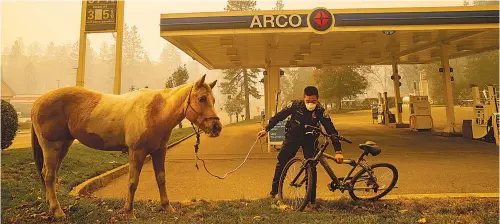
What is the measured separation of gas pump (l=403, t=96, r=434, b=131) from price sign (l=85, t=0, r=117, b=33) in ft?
52.6

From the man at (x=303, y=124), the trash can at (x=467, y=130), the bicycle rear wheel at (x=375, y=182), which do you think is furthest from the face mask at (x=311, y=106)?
the trash can at (x=467, y=130)

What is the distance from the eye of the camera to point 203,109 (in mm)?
3896

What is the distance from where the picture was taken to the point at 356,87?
35.9 meters

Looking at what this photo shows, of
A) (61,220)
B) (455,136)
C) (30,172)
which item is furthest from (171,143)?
(455,136)

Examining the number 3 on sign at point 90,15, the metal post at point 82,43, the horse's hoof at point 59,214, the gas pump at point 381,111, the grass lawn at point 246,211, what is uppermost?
the number 3 on sign at point 90,15

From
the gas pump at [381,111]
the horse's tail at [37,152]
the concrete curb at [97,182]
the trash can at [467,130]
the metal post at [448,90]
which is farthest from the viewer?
the gas pump at [381,111]

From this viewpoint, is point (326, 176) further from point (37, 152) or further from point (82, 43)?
point (82, 43)

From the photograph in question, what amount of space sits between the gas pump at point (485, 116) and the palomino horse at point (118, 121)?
12.5 m

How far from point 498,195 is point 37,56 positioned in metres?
169

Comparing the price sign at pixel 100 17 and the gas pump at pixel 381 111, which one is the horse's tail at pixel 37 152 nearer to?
the price sign at pixel 100 17

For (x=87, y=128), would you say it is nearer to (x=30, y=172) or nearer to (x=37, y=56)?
(x=30, y=172)

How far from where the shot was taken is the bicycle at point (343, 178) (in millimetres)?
4508

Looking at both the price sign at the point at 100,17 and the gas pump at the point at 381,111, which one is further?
the gas pump at the point at 381,111

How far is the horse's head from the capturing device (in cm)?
384
